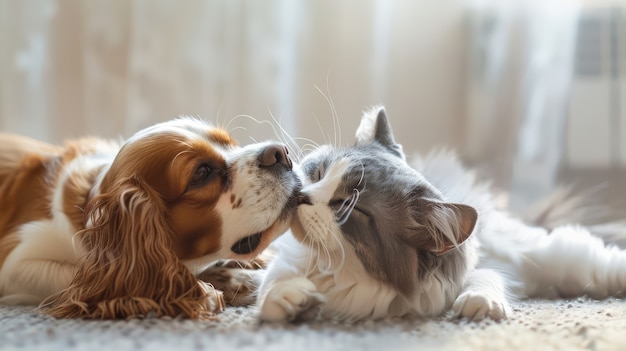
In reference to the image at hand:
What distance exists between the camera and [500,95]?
105 inches

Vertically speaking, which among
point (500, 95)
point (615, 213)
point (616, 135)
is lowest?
point (615, 213)

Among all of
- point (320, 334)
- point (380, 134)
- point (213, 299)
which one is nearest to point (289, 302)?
point (320, 334)

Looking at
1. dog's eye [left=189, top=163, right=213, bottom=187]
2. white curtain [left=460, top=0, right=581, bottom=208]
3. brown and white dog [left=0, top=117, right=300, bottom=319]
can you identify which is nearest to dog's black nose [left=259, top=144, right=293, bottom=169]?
brown and white dog [left=0, top=117, right=300, bottom=319]

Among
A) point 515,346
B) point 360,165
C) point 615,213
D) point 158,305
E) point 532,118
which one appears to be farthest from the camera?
point 532,118

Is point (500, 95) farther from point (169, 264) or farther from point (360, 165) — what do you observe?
point (169, 264)

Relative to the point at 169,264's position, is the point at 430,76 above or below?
above

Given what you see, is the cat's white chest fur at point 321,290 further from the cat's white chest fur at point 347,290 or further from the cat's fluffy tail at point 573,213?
the cat's fluffy tail at point 573,213

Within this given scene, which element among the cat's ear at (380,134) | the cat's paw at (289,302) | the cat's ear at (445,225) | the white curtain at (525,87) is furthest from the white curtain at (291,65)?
the cat's paw at (289,302)

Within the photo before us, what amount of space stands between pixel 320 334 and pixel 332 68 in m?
1.60

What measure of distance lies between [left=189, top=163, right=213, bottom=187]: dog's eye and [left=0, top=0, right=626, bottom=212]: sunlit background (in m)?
0.98

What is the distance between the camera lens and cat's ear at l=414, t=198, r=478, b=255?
58.7 inches

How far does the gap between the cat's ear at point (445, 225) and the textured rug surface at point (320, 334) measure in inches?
6.5

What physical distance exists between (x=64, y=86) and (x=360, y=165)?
164 centimetres

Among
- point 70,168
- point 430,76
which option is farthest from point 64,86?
point 430,76
